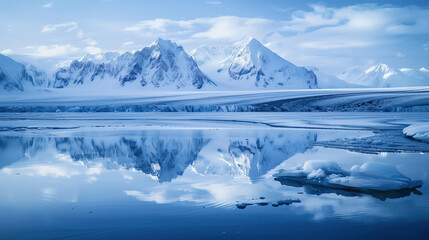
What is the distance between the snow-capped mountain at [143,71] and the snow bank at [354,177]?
150098mm

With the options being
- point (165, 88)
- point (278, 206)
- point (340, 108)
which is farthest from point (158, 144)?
point (165, 88)

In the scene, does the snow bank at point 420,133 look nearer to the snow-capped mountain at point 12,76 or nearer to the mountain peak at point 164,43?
the snow-capped mountain at point 12,76

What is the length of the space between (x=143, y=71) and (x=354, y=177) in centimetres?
16347

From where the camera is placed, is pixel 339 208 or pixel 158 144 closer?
pixel 339 208

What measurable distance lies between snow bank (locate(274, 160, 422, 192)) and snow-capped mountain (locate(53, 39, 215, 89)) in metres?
150

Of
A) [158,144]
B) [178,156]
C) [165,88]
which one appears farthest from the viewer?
[165,88]

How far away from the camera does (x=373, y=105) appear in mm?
31875

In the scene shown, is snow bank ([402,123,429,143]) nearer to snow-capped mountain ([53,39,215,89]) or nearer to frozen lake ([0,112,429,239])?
frozen lake ([0,112,429,239])

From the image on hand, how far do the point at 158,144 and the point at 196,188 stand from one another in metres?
5.19

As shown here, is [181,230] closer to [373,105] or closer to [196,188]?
[196,188]

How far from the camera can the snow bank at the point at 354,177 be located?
5.19 m

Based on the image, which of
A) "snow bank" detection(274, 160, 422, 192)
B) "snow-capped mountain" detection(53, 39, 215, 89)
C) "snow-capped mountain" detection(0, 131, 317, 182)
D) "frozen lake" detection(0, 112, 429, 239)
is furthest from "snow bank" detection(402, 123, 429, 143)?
"snow-capped mountain" detection(53, 39, 215, 89)

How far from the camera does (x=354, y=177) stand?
18.0ft

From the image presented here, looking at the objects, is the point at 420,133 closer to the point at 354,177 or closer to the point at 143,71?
the point at 354,177
